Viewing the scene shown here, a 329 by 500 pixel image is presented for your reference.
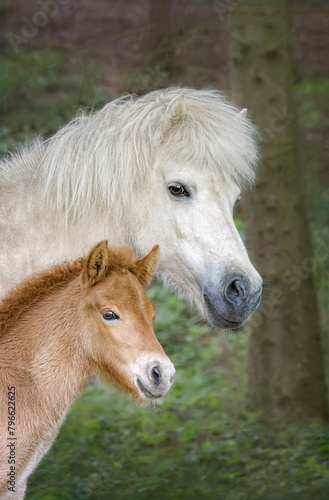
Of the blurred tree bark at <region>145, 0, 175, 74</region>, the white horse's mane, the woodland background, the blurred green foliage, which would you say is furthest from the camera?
the blurred tree bark at <region>145, 0, 175, 74</region>

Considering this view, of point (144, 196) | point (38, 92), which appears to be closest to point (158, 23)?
point (38, 92)

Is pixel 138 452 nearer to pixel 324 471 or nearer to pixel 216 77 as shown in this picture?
pixel 324 471

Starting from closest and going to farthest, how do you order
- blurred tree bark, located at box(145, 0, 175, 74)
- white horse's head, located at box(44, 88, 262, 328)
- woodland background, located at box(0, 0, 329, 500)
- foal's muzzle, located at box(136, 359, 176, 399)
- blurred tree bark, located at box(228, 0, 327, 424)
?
foal's muzzle, located at box(136, 359, 176, 399) → white horse's head, located at box(44, 88, 262, 328) → woodland background, located at box(0, 0, 329, 500) → blurred tree bark, located at box(228, 0, 327, 424) → blurred tree bark, located at box(145, 0, 175, 74)

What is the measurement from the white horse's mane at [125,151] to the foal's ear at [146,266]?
47 centimetres

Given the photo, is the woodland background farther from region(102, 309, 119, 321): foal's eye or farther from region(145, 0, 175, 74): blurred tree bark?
region(102, 309, 119, 321): foal's eye

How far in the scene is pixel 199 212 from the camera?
410 cm

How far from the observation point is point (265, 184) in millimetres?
7262

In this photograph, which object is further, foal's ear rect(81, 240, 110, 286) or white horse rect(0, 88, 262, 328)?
white horse rect(0, 88, 262, 328)

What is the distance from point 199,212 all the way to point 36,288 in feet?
3.64

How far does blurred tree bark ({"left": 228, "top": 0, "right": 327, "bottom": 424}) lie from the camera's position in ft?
23.4

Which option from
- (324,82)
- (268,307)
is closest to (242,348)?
(268,307)

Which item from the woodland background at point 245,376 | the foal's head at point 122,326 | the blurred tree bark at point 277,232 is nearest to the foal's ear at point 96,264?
the foal's head at point 122,326

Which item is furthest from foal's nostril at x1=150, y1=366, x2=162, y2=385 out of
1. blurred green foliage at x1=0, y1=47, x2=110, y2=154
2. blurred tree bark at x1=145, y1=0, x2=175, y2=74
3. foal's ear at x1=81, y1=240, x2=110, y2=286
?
blurred tree bark at x1=145, y1=0, x2=175, y2=74

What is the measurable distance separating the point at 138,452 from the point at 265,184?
127 inches
